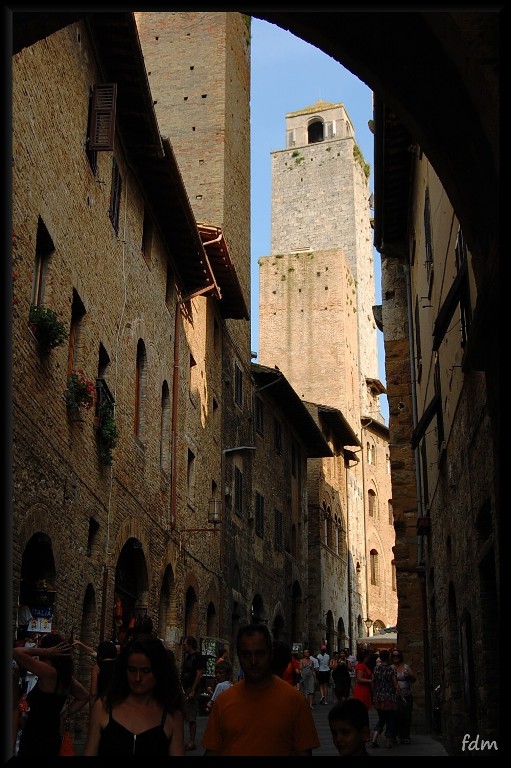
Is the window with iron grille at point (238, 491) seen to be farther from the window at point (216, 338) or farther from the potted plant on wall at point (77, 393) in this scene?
the potted plant on wall at point (77, 393)

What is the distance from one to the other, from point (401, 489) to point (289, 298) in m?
28.7

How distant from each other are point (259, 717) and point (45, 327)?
22.9ft

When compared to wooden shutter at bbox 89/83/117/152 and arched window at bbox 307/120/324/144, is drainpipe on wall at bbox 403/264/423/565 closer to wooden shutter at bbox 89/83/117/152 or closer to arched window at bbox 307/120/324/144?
wooden shutter at bbox 89/83/117/152

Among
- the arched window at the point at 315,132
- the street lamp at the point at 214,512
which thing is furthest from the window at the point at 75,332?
the arched window at the point at 315,132

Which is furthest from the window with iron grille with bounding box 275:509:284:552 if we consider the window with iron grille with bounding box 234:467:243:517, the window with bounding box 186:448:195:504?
the window with bounding box 186:448:195:504

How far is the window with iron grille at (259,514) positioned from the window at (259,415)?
1836mm

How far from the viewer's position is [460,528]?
1053 cm

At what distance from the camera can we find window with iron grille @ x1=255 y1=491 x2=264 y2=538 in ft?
85.9

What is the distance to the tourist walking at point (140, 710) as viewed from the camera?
3.91 m

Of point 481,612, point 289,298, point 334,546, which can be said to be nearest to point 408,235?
point 481,612

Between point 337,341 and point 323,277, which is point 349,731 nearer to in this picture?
point 337,341

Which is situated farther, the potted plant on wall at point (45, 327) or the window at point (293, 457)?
the window at point (293, 457)

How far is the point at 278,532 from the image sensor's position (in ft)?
94.4

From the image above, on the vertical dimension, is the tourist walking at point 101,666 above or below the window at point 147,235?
below
